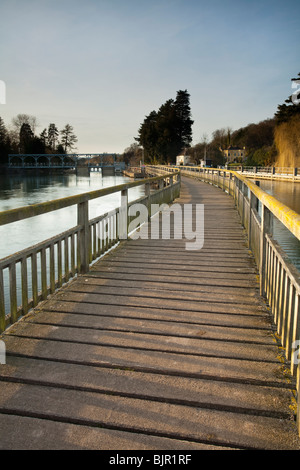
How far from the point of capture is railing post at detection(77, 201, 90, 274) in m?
Result: 4.67

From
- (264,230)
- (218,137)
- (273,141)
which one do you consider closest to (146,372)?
(264,230)

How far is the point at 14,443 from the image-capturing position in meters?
1.89

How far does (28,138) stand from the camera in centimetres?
11288

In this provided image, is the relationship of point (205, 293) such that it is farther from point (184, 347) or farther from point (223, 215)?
point (223, 215)

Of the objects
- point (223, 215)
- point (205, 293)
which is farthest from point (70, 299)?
point (223, 215)

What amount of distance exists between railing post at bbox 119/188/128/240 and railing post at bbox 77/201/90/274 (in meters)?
1.83

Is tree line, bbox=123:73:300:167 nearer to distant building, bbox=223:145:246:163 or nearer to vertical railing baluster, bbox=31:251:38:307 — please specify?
distant building, bbox=223:145:246:163

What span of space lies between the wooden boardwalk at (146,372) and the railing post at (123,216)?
2417 mm

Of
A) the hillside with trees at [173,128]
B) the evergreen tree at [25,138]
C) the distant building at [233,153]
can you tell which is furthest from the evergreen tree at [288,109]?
the evergreen tree at [25,138]

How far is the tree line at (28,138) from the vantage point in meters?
94.6

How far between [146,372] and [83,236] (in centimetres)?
255

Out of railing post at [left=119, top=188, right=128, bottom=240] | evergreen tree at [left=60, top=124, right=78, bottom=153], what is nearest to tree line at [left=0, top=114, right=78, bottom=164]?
evergreen tree at [left=60, top=124, right=78, bottom=153]

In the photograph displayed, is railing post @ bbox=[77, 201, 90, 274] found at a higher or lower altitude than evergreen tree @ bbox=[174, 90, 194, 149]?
lower

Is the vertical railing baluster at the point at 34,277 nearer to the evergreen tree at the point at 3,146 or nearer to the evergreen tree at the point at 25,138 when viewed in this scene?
the evergreen tree at the point at 3,146
